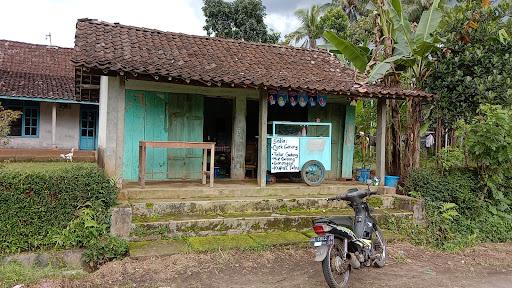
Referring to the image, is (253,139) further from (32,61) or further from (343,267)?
(32,61)

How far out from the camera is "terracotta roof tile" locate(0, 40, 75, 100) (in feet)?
51.0

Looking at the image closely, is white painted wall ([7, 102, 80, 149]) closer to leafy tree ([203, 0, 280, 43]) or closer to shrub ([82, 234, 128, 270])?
leafy tree ([203, 0, 280, 43])

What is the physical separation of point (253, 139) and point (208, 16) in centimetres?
1516

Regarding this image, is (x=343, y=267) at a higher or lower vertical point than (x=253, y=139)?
lower

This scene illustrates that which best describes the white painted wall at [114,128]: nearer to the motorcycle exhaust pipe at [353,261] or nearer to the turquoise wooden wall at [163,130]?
the turquoise wooden wall at [163,130]

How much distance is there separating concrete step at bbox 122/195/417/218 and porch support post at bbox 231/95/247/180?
7.23ft

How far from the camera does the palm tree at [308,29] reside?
86.5ft

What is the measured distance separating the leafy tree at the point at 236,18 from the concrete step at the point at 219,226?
17846 millimetres

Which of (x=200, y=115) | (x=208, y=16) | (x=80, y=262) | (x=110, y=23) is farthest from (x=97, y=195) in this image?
(x=208, y=16)

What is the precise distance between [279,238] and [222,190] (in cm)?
183

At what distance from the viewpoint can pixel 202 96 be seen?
31.8ft

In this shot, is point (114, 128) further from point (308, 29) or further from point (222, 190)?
point (308, 29)

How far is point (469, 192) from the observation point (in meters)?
8.80

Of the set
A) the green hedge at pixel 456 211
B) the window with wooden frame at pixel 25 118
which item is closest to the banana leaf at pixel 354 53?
the green hedge at pixel 456 211
